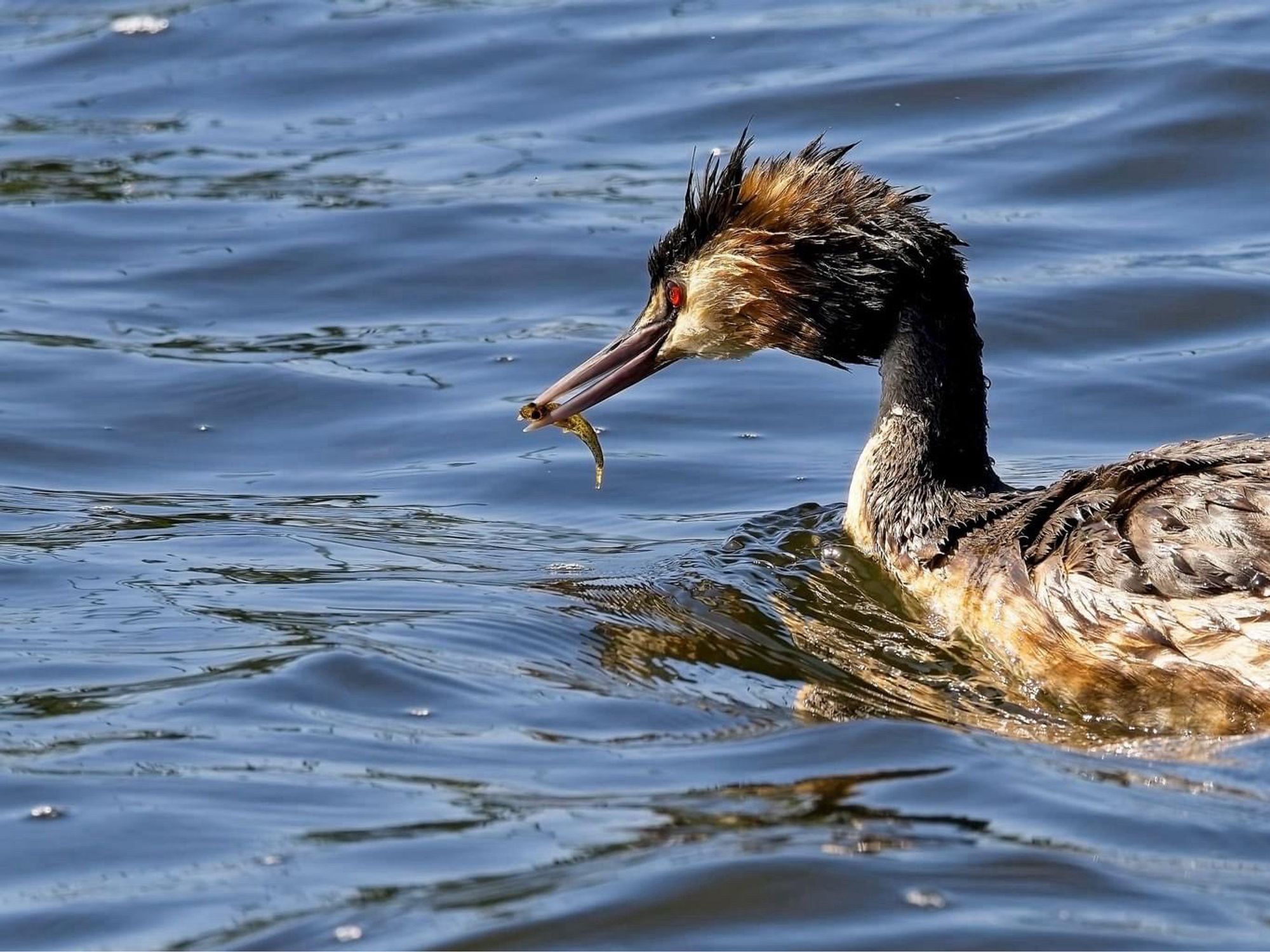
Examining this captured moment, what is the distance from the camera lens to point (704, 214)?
24.1 ft

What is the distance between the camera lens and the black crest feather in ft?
23.7

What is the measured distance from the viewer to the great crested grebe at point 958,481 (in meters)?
5.73

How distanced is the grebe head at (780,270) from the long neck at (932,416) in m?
0.07

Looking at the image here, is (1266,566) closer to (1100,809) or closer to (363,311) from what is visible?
(1100,809)

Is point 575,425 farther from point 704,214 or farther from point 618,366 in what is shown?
point 704,214

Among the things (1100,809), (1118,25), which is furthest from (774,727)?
(1118,25)

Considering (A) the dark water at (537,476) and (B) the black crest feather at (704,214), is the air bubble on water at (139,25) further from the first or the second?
(B) the black crest feather at (704,214)

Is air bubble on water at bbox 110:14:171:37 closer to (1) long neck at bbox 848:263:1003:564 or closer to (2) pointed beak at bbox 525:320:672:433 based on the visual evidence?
(2) pointed beak at bbox 525:320:672:433

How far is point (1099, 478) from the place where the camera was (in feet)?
20.4

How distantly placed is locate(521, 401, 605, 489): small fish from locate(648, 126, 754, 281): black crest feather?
58 cm

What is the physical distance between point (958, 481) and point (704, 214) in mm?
1292

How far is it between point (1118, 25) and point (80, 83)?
22.4 ft

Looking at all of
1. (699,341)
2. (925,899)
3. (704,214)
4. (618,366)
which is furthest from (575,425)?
(925,899)

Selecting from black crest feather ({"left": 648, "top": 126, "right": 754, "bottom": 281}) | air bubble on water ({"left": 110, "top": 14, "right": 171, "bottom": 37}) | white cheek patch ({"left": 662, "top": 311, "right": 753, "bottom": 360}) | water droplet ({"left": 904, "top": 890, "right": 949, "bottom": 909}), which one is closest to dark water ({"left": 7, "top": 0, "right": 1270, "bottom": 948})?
water droplet ({"left": 904, "top": 890, "right": 949, "bottom": 909})
